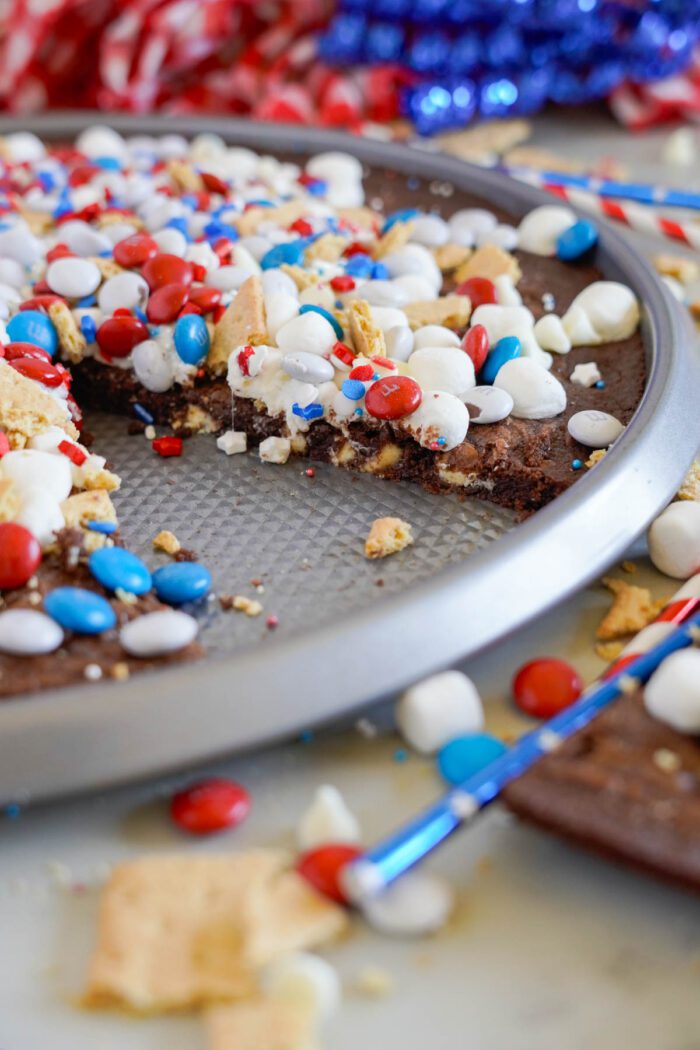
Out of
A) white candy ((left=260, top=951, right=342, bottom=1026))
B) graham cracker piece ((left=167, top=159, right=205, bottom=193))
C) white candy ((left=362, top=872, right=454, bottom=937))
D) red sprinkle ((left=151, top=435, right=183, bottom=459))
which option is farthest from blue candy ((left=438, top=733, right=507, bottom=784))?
graham cracker piece ((left=167, top=159, right=205, bottom=193))

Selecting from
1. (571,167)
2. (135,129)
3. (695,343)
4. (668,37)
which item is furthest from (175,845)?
A: (668,37)

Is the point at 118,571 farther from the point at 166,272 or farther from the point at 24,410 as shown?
the point at 166,272

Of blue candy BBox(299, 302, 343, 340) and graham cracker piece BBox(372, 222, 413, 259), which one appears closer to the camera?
→ blue candy BBox(299, 302, 343, 340)

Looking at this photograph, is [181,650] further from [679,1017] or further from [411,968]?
[679,1017]

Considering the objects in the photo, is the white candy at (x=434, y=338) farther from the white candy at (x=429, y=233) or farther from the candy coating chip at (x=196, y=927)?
the candy coating chip at (x=196, y=927)

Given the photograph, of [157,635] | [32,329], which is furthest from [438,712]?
[32,329]

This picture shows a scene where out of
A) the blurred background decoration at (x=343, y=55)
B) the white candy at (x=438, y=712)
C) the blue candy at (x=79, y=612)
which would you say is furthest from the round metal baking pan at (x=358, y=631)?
the blurred background decoration at (x=343, y=55)

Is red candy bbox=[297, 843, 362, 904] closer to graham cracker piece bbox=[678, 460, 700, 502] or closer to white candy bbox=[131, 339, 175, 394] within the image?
graham cracker piece bbox=[678, 460, 700, 502]
